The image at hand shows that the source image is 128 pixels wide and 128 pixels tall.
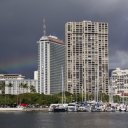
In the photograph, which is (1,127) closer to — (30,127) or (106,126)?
Answer: (30,127)

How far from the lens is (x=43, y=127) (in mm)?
113125

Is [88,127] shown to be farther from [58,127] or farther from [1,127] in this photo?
[1,127]

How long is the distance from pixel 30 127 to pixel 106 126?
17054mm

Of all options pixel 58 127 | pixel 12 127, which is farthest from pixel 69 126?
pixel 12 127

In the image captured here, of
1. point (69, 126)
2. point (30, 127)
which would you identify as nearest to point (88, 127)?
point (69, 126)

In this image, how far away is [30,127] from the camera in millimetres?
113625

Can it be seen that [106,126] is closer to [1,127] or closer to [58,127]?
[58,127]

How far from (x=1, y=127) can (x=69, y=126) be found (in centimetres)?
1482

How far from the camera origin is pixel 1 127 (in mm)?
114750

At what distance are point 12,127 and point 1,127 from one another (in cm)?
241

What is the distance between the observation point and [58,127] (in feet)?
374

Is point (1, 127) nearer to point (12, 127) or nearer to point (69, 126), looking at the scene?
point (12, 127)

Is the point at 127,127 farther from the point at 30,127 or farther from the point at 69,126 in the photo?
the point at 30,127

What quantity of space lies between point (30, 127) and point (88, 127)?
40.9 feet
